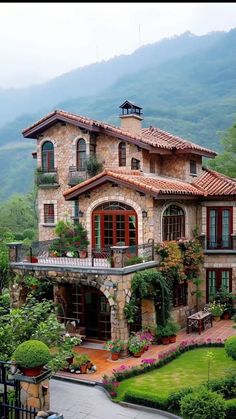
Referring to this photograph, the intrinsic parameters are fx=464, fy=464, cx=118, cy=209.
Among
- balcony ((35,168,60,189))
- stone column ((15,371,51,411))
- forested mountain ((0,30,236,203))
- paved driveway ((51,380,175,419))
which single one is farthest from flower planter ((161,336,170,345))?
forested mountain ((0,30,236,203))

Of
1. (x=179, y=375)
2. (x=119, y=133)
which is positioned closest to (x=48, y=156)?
(x=119, y=133)

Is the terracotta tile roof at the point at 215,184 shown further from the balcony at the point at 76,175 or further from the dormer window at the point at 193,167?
the balcony at the point at 76,175

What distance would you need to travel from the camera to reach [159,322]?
1909cm

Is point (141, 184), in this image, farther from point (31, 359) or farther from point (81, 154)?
point (31, 359)

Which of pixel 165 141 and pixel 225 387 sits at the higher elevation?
pixel 165 141

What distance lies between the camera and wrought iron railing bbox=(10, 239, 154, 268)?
17314 millimetres

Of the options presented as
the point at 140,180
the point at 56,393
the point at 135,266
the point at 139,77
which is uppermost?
the point at 139,77

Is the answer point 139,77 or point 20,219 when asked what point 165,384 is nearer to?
point 20,219

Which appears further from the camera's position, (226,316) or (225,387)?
(226,316)

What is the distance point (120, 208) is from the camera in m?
19.9

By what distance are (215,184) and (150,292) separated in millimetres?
7765

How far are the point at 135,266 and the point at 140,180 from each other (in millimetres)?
3933

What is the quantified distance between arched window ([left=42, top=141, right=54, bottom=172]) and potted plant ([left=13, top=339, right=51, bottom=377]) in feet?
52.4

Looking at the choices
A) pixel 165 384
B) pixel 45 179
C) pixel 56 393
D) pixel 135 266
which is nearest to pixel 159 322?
pixel 135 266
